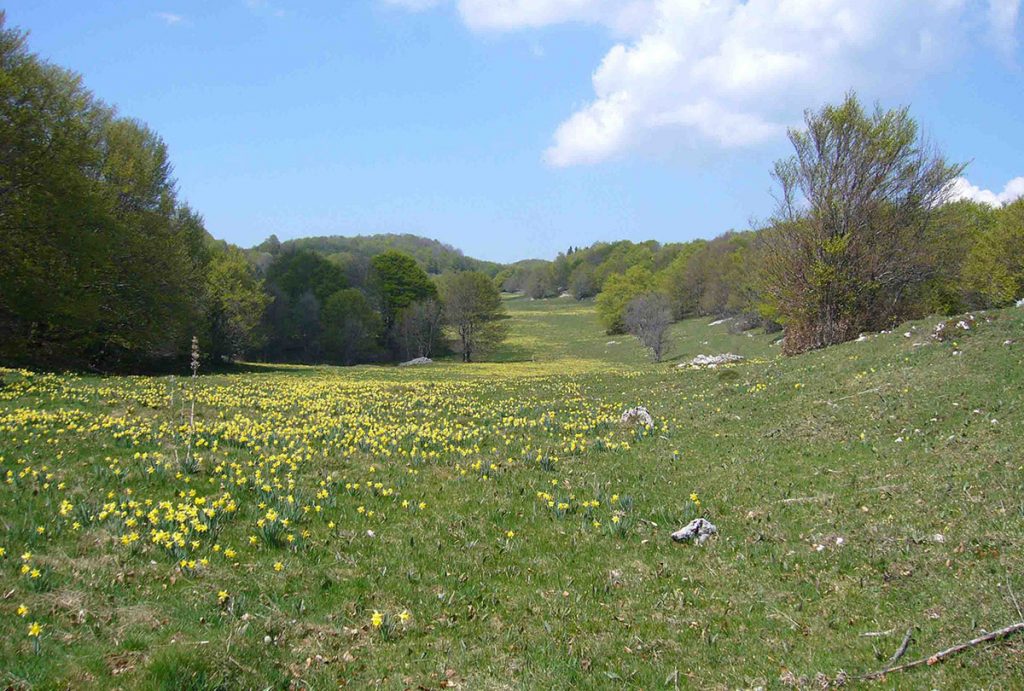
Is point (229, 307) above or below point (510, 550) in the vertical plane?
above

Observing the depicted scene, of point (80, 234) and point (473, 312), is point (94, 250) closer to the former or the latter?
point (80, 234)

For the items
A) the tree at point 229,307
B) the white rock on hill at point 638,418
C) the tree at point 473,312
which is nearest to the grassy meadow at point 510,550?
the white rock on hill at point 638,418

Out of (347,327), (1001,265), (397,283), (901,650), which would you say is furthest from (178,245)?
(1001,265)

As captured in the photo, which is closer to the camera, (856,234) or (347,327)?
(856,234)

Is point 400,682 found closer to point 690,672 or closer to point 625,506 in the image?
point 690,672

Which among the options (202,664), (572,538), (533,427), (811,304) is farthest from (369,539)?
(811,304)

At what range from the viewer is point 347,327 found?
256ft

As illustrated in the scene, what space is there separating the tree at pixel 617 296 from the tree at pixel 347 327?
38932 mm

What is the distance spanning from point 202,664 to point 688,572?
17.2 feet

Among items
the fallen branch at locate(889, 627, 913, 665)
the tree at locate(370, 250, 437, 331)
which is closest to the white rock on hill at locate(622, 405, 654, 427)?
the fallen branch at locate(889, 627, 913, 665)

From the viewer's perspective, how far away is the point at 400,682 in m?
5.32

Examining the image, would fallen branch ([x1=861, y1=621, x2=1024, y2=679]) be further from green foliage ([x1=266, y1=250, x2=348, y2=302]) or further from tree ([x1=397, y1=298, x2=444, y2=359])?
green foliage ([x1=266, y1=250, x2=348, y2=302])

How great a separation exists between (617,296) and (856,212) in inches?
2704

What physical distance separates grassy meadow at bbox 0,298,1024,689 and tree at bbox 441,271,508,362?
63.7m
